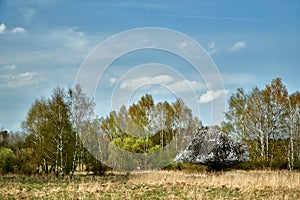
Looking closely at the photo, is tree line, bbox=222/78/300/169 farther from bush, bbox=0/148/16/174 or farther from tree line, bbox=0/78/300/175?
bush, bbox=0/148/16/174

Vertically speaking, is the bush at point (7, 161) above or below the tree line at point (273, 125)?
below

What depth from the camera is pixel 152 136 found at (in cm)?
3284

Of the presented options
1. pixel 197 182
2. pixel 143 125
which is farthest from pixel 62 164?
pixel 197 182

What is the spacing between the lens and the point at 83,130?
27.0 metres

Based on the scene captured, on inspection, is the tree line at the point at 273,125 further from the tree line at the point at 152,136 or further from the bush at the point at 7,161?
the bush at the point at 7,161

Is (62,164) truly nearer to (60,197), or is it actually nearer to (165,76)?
(165,76)

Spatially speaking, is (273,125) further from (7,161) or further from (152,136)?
(7,161)

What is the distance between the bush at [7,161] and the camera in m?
28.3

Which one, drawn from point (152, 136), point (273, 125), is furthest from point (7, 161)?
point (273, 125)

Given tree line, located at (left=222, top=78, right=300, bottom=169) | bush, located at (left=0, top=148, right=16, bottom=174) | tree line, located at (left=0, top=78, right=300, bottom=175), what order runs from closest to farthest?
tree line, located at (left=0, top=78, right=300, bottom=175), bush, located at (left=0, top=148, right=16, bottom=174), tree line, located at (left=222, top=78, right=300, bottom=169)

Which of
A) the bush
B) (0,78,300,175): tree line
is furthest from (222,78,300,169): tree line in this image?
the bush

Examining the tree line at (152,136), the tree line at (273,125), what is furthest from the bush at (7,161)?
the tree line at (273,125)

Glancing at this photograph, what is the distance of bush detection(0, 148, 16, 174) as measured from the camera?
92.9ft

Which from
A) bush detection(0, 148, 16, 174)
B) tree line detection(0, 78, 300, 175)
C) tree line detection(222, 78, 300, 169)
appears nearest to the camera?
tree line detection(0, 78, 300, 175)
